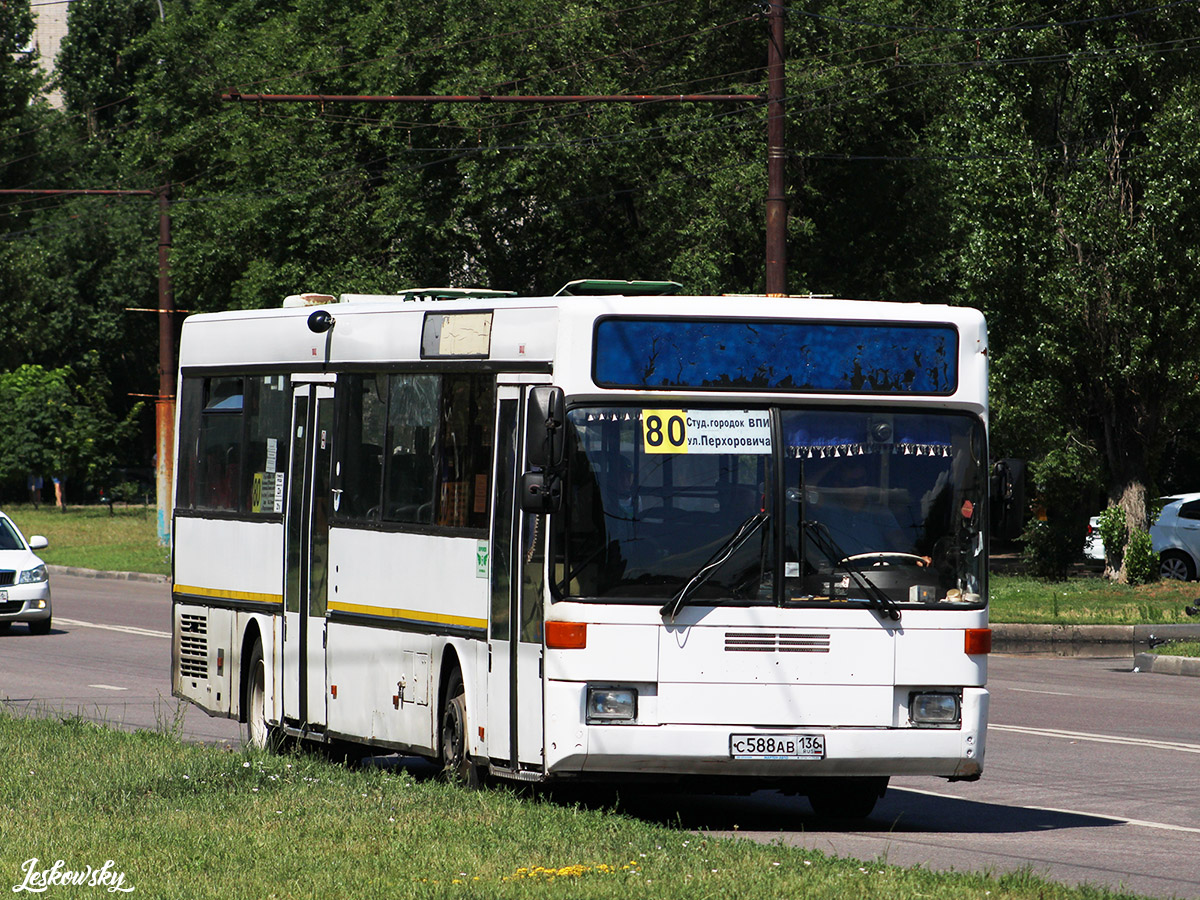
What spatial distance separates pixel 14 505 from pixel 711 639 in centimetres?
7163

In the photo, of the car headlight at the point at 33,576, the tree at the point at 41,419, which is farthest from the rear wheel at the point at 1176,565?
the tree at the point at 41,419

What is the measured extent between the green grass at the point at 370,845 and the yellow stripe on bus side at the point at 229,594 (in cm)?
213

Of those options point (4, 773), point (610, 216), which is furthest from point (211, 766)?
point (610, 216)

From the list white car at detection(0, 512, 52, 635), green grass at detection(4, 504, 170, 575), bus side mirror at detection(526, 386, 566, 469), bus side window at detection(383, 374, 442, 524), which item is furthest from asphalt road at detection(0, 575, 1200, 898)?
green grass at detection(4, 504, 170, 575)

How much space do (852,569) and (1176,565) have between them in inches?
949

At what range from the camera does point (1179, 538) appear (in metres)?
32.0

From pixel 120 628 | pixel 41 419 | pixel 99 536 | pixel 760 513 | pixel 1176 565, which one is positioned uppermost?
pixel 41 419

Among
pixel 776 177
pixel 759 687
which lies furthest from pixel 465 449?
pixel 776 177

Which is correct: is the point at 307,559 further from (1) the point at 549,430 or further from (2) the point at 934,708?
(2) the point at 934,708

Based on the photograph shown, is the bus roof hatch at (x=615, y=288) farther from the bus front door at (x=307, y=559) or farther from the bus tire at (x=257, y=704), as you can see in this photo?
the bus tire at (x=257, y=704)

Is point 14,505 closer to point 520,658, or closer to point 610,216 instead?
point 610,216

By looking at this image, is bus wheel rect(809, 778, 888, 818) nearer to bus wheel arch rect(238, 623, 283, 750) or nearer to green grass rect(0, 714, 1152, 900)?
green grass rect(0, 714, 1152, 900)

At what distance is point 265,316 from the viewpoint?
1329 cm

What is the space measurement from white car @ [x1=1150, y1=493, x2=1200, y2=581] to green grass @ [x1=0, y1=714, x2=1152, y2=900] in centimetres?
2320
